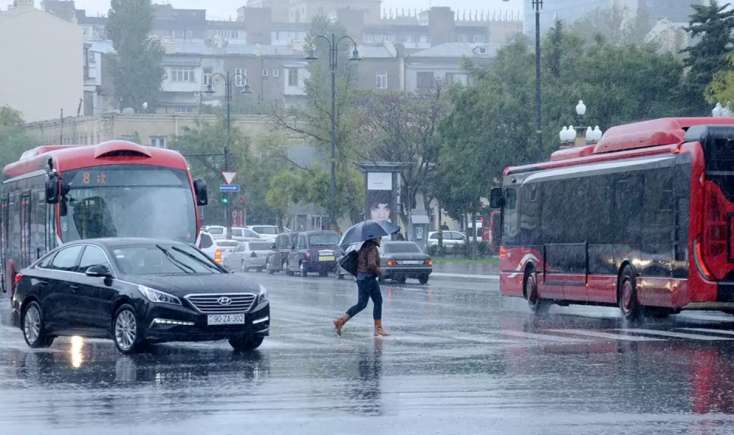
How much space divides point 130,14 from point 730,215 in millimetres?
124985

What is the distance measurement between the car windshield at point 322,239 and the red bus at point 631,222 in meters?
25.5

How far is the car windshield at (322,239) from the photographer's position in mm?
59219

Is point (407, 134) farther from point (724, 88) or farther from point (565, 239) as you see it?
point (565, 239)

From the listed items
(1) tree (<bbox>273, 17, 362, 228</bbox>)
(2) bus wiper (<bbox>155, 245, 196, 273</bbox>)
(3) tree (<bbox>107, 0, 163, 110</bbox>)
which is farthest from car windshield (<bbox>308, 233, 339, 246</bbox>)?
(3) tree (<bbox>107, 0, 163, 110</bbox>)

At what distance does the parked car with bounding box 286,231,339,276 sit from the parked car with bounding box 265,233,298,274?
76 centimetres

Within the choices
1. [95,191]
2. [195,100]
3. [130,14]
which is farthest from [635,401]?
[195,100]

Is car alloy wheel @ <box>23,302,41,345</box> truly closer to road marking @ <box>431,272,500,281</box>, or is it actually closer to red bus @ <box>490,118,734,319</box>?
red bus @ <box>490,118,734,319</box>

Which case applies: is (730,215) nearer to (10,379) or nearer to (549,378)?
(549,378)

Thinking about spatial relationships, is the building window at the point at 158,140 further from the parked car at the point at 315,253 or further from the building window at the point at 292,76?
the parked car at the point at 315,253

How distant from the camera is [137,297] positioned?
19734 mm

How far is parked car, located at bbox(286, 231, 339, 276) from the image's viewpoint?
58.5 meters

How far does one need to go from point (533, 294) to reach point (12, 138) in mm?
82782

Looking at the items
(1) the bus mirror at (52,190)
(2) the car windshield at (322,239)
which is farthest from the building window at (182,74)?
(1) the bus mirror at (52,190)

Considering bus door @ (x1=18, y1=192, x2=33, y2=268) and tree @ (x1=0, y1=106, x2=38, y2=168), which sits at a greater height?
tree @ (x1=0, y1=106, x2=38, y2=168)
